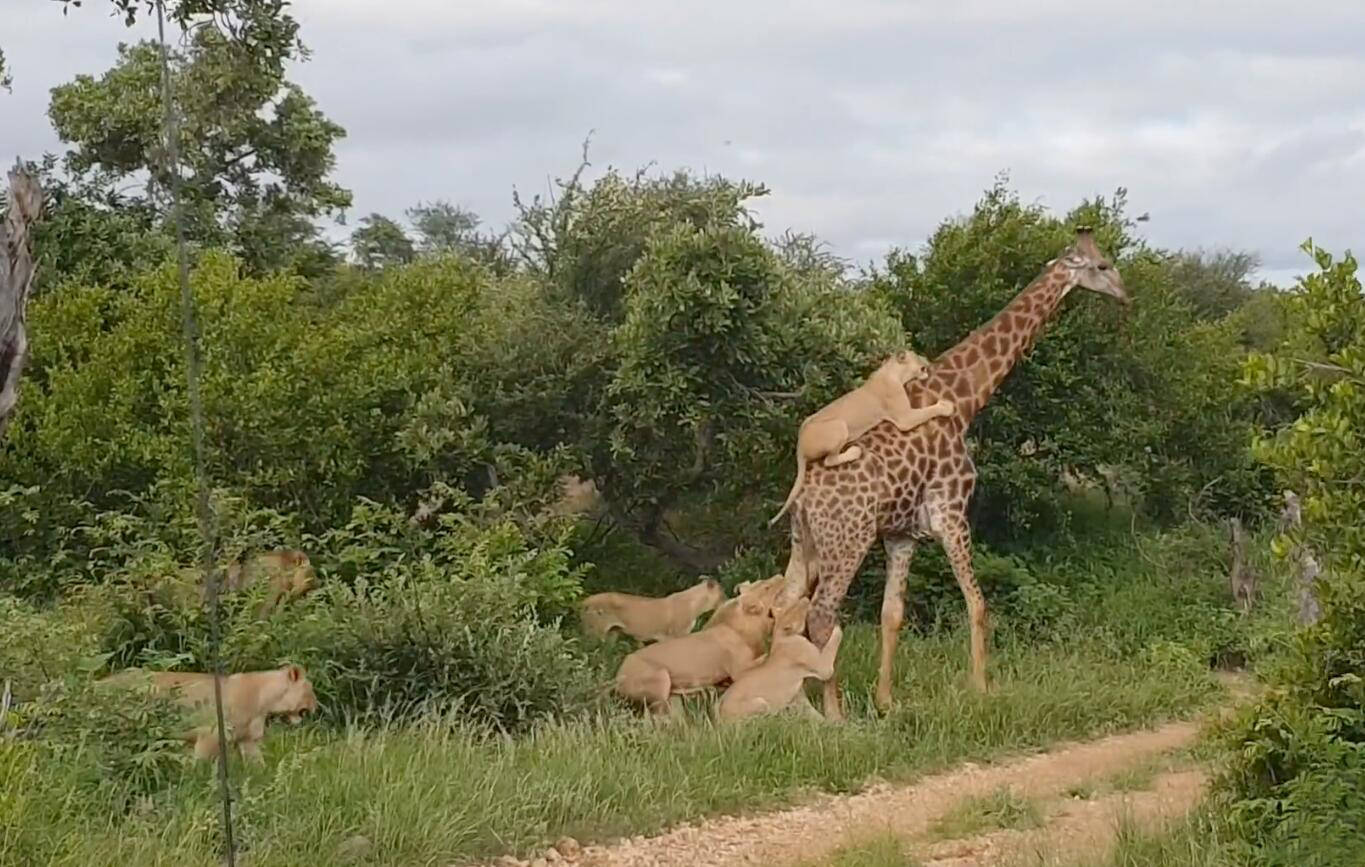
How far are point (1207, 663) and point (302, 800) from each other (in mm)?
5792

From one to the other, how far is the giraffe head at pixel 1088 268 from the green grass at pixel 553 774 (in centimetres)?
217

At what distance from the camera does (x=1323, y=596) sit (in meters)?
4.39

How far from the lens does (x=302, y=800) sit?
5.43 meters

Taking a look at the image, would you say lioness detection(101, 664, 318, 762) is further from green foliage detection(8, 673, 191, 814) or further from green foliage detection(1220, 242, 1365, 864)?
green foliage detection(1220, 242, 1365, 864)

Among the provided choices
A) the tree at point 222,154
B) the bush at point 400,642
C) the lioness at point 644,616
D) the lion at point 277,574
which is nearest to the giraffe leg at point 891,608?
the lioness at point 644,616

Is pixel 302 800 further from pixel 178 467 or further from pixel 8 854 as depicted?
pixel 178 467

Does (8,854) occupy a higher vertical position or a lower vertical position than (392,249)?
lower

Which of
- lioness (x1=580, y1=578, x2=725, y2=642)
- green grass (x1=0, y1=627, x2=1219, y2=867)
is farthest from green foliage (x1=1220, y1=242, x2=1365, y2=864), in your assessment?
lioness (x1=580, y1=578, x2=725, y2=642)

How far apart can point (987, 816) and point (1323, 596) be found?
6.57 ft

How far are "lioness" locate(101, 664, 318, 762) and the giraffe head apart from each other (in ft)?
15.7

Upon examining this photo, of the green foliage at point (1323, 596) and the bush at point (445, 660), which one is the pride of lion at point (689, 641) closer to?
the bush at point (445, 660)

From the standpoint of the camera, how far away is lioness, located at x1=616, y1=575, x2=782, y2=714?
7.23 meters

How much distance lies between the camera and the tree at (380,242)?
21438 mm

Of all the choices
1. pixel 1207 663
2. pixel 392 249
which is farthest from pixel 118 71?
pixel 1207 663
